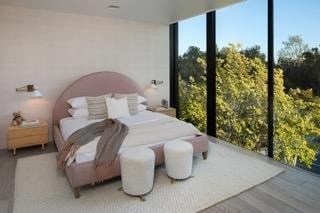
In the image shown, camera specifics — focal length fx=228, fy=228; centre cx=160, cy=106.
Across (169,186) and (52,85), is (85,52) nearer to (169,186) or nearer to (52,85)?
(52,85)

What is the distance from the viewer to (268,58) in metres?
3.45

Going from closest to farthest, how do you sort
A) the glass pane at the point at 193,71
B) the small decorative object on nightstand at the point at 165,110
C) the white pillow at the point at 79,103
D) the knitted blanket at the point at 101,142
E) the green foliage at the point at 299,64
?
the knitted blanket at the point at 101,142 → the green foliage at the point at 299,64 → the white pillow at the point at 79,103 → the glass pane at the point at 193,71 → the small decorative object on nightstand at the point at 165,110

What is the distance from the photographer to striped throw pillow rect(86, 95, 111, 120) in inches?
155

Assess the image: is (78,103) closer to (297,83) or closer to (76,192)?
(76,192)

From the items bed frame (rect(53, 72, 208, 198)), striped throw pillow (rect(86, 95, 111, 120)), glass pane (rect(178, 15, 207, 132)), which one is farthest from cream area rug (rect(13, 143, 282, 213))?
glass pane (rect(178, 15, 207, 132))

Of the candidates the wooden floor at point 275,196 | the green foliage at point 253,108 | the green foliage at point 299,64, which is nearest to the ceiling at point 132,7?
the green foliage at point 253,108

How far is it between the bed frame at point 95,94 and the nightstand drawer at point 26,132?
0.20 m

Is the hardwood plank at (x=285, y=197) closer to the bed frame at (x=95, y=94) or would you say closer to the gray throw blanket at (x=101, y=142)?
the bed frame at (x=95, y=94)

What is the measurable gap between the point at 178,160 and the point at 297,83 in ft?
6.50

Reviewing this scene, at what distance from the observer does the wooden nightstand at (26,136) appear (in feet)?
11.9

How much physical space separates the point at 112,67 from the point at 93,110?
125cm

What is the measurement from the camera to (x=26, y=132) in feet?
12.2

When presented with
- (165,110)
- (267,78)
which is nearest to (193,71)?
(165,110)

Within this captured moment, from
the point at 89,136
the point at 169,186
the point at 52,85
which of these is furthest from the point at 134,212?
the point at 52,85
